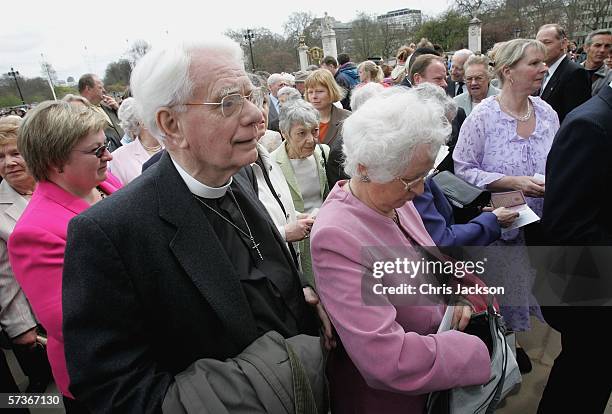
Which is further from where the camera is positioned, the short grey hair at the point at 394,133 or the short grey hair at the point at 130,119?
the short grey hair at the point at 130,119

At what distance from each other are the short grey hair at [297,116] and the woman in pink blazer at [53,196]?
156cm

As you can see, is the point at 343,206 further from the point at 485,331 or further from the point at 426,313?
the point at 485,331

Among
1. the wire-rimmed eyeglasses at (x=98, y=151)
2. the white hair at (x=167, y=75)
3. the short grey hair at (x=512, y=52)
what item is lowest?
the wire-rimmed eyeglasses at (x=98, y=151)

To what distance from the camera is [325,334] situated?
161cm

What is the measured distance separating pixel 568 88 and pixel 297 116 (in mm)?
3570

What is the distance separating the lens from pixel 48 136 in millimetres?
1754

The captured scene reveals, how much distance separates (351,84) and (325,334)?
24.9 ft

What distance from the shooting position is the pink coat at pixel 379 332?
1.35 m

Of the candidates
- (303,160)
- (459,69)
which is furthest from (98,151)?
(459,69)

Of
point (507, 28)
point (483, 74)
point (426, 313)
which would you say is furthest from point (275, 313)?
point (507, 28)

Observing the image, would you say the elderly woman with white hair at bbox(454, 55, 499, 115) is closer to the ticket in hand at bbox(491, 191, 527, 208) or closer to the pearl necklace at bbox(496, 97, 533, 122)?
the pearl necklace at bbox(496, 97, 533, 122)

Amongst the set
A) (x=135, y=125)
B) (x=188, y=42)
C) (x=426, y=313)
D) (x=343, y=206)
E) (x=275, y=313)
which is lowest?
(x=426, y=313)

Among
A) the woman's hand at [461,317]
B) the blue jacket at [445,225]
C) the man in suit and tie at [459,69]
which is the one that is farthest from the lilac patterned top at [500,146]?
the man in suit and tie at [459,69]

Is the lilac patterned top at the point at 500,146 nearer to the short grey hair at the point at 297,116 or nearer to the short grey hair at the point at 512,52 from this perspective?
the short grey hair at the point at 512,52
